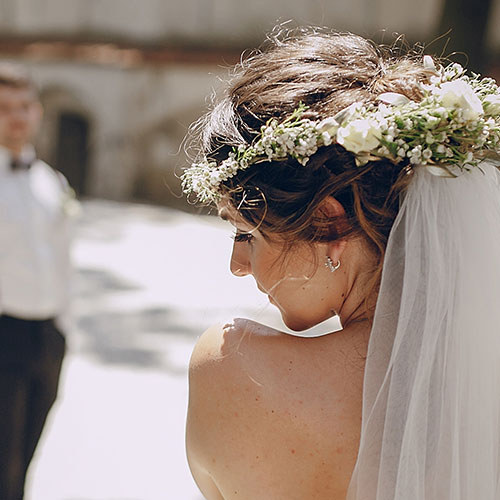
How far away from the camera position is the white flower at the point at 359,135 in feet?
3.76

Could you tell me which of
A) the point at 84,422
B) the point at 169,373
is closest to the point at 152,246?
the point at 169,373

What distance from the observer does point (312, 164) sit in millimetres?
1216

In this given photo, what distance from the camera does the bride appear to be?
118 cm

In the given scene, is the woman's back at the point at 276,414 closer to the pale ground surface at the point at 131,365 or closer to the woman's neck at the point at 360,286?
the woman's neck at the point at 360,286

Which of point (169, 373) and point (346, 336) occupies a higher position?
point (346, 336)

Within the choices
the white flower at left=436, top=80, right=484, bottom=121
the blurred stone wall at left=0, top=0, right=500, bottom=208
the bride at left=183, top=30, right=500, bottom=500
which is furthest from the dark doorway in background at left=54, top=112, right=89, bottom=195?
the white flower at left=436, top=80, right=484, bottom=121

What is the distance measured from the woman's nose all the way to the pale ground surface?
149 mm

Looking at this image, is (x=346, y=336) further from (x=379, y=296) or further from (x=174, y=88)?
(x=174, y=88)

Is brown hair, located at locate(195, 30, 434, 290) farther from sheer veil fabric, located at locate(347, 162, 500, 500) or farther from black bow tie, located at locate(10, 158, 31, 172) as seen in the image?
black bow tie, located at locate(10, 158, 31, 172)

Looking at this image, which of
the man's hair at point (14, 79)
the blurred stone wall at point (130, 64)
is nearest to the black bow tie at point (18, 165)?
the man's hair at point (14, 79)

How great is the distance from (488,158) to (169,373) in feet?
13.0

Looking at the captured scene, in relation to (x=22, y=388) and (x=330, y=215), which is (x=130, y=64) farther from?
(x=330, y=215)

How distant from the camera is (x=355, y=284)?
1.30 m

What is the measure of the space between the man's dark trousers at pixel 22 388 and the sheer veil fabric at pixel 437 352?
6.44 feet
